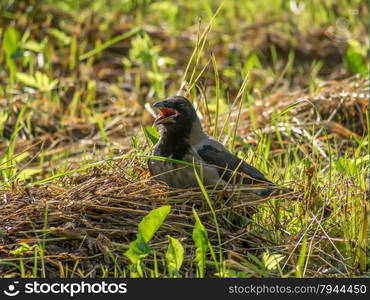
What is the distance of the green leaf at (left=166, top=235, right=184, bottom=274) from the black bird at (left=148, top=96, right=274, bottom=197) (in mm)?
828

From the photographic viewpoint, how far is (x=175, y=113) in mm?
5094

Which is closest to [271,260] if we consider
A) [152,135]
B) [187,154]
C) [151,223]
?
[151,223]

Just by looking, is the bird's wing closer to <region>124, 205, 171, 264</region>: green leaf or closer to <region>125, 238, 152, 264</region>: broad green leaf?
<region>124, 205, 171, 264</region>: green leaf

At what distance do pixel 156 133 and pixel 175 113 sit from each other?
331mm

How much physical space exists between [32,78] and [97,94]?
0.91m

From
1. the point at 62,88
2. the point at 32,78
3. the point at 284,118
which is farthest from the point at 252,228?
the point at 62,88

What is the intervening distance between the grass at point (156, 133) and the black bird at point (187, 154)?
0.40ft

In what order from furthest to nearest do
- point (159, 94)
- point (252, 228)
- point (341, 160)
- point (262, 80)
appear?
point (262, 80)
point (159, 94)
point (341, 160)
point (252, 228)

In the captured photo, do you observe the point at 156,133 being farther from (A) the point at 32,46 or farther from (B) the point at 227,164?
(A) the point at 32,46

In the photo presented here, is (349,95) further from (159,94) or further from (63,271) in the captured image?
(63,271)

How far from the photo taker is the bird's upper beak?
5.00 meters

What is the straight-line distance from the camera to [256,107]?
24.5 ft

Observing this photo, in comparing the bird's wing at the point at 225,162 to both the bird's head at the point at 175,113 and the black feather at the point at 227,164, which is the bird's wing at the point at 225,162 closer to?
the black feather at the point at 227,164

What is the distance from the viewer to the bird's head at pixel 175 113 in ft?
16.6
